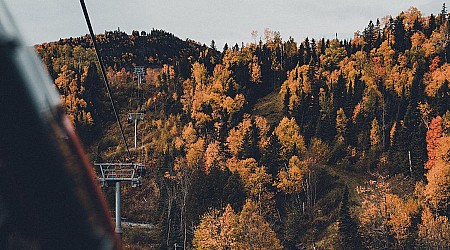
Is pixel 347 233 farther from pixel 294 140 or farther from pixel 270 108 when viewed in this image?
pixel 270 108

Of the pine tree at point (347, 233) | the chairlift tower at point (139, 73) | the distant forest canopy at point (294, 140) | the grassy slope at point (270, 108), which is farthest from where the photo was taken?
the chairlift tower at point (139, 73)

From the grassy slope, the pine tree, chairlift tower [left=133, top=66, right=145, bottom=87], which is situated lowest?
the pine tree

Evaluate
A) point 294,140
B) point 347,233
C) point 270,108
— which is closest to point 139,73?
point 270,108

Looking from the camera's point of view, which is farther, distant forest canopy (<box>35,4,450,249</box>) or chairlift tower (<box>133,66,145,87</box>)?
chairlift tower (<box>133,66,145,87</box>)

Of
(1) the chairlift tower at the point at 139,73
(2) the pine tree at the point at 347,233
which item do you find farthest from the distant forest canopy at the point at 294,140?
(1) the chairlift tower at the point at 139,73

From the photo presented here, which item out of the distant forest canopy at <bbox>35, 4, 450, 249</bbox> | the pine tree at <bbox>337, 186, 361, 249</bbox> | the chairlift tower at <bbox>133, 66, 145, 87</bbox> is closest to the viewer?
the pine tree at <bbox>337, 186, 361, 249</bbox>

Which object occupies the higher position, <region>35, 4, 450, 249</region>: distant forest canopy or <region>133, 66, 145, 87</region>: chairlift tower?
<region>133, 66, 145, 87</region>: chairlift tower

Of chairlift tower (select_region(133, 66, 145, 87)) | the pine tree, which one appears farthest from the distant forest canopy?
chairlift tower (select_region(133, 66, 145, 87))

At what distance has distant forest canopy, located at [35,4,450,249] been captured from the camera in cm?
3875

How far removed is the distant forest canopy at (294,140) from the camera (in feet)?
127

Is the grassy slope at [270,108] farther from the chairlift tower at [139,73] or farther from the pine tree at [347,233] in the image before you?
the chairlift tower at [139,73]

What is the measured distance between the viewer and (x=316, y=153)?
55.0m

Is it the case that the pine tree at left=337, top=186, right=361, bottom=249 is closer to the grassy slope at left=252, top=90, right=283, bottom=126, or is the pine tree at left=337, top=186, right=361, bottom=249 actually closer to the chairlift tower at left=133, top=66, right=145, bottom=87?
the grassy slope at left=252, top=90, right=283, bottom=126

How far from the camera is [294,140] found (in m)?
56.5
